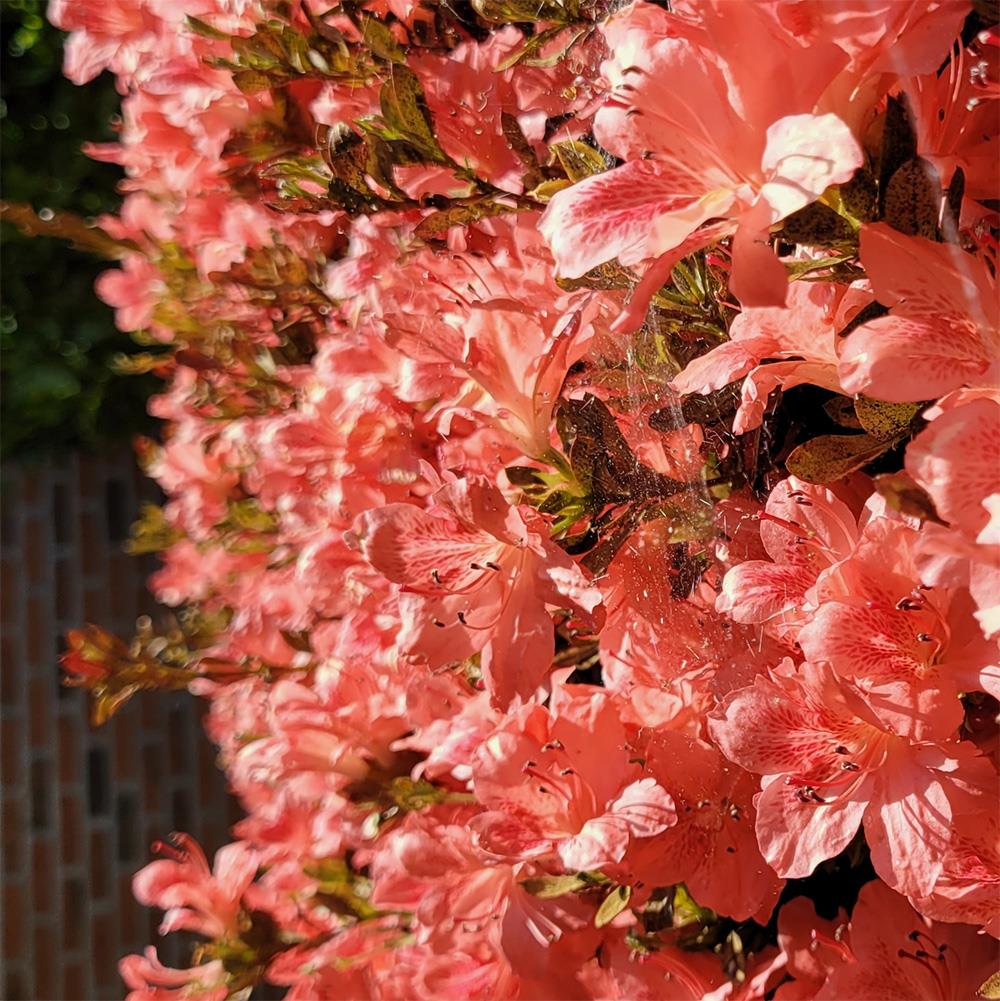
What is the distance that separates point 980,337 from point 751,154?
3.8 inches

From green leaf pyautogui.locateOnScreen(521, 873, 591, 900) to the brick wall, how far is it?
8.15ft

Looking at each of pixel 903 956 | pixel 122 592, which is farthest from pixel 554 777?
pixel 122 592

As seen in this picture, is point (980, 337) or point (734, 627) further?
point (734, 627)

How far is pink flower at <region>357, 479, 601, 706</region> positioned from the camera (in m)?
0.51

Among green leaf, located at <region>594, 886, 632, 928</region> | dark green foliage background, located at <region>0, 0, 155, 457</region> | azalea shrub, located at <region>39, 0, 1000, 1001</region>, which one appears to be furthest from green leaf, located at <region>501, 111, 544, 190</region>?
dark green foliage background, located at <region>0, 0, 155, 457</region>

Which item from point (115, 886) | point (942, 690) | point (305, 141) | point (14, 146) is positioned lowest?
point (115, 886)

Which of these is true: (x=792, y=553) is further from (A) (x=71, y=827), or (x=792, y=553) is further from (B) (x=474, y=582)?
(A) (x=71, y=827)

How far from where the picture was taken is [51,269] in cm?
279

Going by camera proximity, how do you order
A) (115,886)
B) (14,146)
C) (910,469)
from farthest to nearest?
(115,886)
(14,146)
(910,469)

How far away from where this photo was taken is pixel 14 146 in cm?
262

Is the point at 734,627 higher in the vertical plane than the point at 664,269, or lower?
lower

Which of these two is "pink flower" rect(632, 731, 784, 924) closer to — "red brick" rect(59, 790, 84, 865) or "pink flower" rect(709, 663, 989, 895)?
"pink flower" rect(709, 663, 989, 895)

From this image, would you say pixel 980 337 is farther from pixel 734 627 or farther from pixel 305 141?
pixel 305 141

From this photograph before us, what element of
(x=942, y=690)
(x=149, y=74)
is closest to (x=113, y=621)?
(x=149, y=74)
